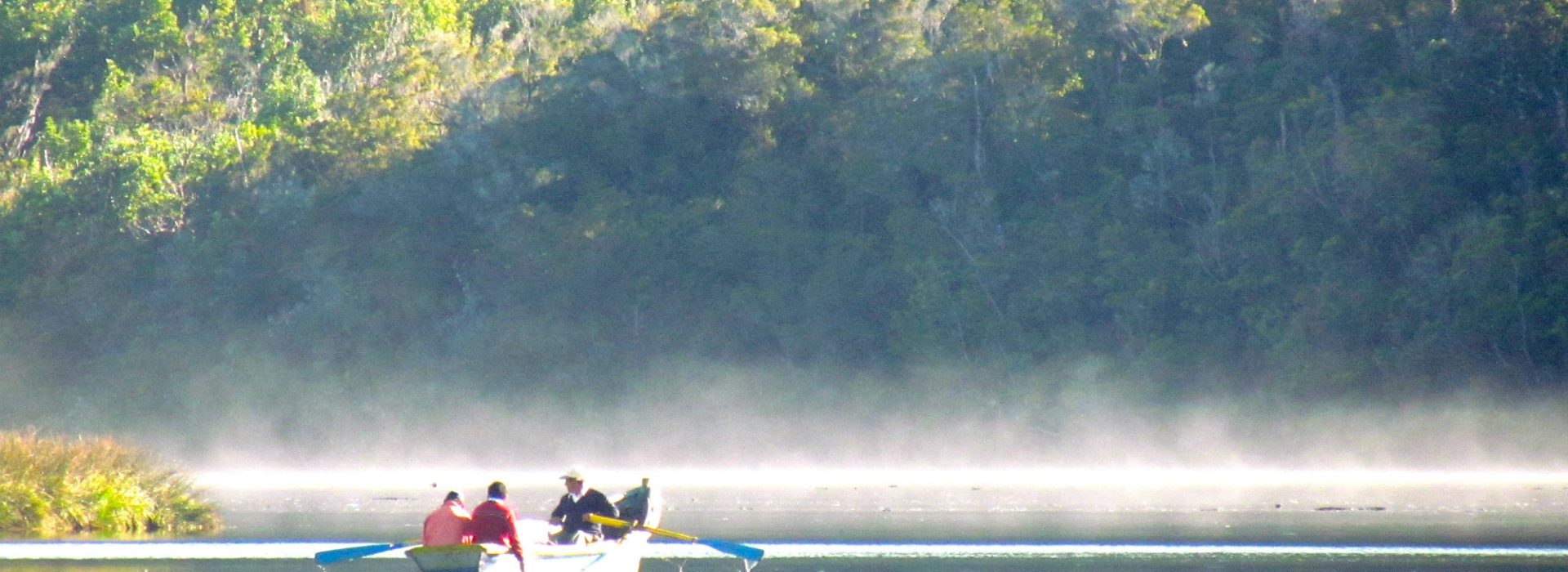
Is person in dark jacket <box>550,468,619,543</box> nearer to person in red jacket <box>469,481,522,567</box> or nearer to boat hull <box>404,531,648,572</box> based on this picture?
boat hull <box>404,531,648,572</box>

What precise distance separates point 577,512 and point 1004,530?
7.78m

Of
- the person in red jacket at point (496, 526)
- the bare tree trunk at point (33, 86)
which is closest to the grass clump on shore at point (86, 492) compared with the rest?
the person in red jacket at point (496, 526)

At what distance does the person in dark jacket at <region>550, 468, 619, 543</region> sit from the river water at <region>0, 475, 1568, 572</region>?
1.81 meters

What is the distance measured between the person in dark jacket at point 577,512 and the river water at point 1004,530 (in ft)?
5.94

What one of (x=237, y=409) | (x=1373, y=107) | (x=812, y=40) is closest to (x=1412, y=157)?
(x=1373, y=107)

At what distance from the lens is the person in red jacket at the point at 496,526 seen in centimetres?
1981

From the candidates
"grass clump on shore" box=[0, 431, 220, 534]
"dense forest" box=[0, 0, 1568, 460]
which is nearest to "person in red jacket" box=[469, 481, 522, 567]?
"grass clump on shore" box=[0, 431, 220, 534]

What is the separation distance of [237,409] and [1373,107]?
3261 cm

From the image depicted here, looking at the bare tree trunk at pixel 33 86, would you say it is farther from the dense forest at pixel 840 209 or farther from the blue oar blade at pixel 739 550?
the blue oar blade at pixel 739 550

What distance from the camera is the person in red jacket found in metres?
19.8

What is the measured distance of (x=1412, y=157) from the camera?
5028 cm

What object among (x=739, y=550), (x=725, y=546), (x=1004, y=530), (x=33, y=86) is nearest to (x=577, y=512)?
(x=725, y=546)

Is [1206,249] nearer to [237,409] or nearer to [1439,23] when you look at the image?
[1439,23]

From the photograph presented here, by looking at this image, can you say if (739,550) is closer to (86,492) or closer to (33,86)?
(86,492)
